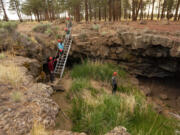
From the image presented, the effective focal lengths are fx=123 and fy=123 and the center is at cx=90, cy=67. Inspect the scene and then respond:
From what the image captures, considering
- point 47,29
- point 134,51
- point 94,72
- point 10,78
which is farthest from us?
point 47,29

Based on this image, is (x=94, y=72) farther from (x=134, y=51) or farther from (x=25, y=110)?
(x=25, y=110)

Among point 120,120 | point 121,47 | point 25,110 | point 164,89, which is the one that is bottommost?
point 164,89

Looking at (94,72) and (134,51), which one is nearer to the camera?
(94,72)

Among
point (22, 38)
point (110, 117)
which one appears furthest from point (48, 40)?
point (110, 117)

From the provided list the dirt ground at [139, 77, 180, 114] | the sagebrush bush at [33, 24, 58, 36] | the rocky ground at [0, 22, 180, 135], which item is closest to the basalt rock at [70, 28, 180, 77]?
the rocky ground at [0, 22, 180, 135]

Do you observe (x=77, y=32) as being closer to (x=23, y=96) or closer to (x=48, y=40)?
(x=48, y=40)

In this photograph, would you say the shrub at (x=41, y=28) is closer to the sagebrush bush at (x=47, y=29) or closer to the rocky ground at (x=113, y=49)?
the sagebrush bush at (x=47, y=29)

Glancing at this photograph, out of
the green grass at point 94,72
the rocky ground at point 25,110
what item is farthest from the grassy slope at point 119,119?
the green grass at point 94,72

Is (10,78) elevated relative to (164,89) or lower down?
elevated

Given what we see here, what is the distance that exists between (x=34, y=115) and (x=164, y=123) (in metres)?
4.21

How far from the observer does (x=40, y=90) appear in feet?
12.1

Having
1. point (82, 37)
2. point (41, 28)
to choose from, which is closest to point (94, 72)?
point (82, 37)

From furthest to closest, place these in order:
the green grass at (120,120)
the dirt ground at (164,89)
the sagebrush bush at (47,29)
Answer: the sagebrush bush at (47,29) < the dirt ground at (164,89) < the green grass at (120,120)

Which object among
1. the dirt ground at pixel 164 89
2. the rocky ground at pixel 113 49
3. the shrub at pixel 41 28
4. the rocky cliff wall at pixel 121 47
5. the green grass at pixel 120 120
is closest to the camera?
the green grass at pixel 120 120
